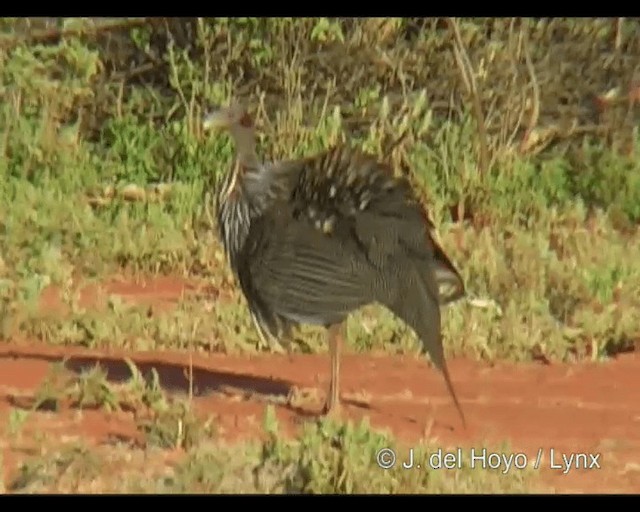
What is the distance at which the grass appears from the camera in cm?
426

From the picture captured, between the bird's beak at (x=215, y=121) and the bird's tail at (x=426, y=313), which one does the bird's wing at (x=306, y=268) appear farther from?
the bird's beak at (x=215, y=121)

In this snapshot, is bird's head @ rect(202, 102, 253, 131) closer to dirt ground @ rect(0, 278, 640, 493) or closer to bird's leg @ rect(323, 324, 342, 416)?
dirt ground @ rect(0, 278, 640, 493)

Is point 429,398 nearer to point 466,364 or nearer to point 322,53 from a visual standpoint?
point 466,364

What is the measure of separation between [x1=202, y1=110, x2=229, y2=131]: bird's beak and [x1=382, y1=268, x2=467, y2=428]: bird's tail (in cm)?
45

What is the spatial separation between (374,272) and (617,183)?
1.61 ft

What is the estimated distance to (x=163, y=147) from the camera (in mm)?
4289

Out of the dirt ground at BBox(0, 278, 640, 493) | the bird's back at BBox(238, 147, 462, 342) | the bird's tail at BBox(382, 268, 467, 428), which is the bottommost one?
the dirt ground at BBox(0, 278, 640, 493)

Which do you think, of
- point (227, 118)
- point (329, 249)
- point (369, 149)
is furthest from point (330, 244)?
point (227, 118)

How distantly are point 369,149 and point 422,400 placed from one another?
0.48 meters

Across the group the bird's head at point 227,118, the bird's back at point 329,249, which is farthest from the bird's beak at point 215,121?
the bird's back at point 329,249

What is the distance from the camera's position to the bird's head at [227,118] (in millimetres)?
4250

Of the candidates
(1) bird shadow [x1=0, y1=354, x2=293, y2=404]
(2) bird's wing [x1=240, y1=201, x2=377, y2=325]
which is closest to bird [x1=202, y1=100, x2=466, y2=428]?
(2) bird's wing [x1=240, y1=201, x2=377, y2=325]
